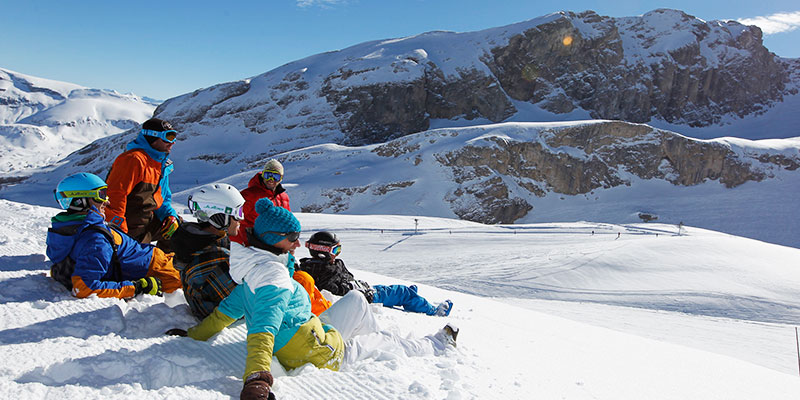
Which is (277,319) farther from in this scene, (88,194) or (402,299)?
(402,299)

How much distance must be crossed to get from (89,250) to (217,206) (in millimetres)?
959

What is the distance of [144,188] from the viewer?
4543 millimetres

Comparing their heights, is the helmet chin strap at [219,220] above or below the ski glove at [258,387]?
above

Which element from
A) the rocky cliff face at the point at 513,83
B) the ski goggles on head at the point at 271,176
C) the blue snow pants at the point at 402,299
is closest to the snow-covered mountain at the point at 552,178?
the rocky cliff face at the point at 513,83

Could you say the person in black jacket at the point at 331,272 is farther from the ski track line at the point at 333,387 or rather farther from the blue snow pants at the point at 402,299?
the ski track line at the point at 333,387

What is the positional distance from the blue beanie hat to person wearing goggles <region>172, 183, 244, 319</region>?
91 cm

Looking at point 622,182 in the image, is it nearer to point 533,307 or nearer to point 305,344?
point 533,307

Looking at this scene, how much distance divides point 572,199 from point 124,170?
54194mm

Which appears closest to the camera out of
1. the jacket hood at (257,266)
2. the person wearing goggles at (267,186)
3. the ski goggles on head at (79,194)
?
the jacket hood at (257,266)

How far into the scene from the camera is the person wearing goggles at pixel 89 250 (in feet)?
10.9

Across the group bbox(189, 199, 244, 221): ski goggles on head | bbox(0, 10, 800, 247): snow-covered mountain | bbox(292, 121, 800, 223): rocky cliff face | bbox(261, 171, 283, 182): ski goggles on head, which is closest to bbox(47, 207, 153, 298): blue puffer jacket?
bbox(189, 199, 244, 221): ski goggles on head

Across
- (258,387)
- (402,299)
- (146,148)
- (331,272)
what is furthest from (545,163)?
(258,387)

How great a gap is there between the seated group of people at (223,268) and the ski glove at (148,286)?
0.03 ft

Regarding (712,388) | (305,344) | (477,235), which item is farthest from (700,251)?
(305,344)
